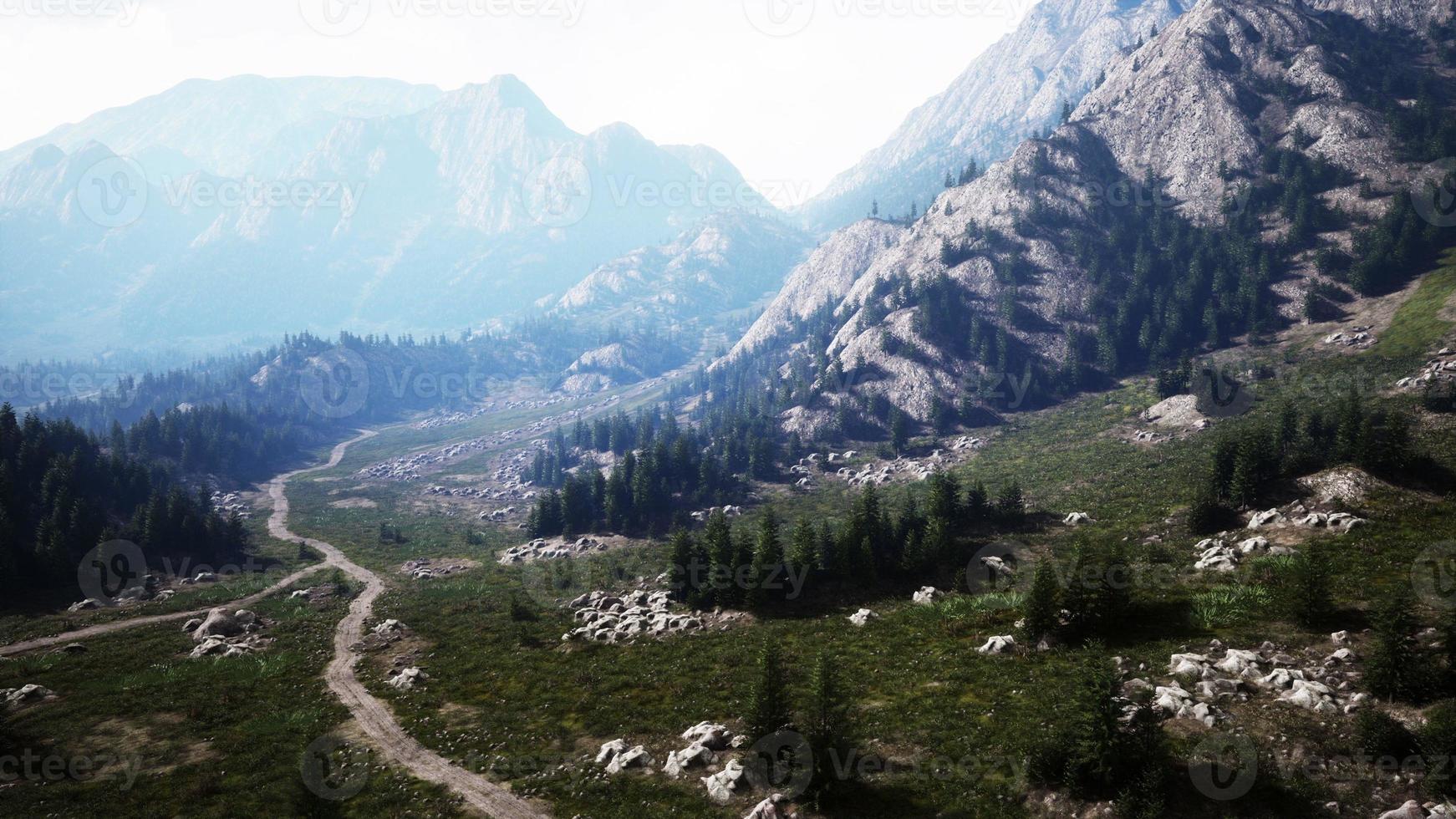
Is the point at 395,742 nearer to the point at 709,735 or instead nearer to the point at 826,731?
the point at 709,735

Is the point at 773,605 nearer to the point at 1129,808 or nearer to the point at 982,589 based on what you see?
the point at 982,589

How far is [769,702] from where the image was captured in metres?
29.9

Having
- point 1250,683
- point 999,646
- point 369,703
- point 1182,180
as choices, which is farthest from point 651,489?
point 1182,180

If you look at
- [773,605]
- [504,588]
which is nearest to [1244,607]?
[773,605]

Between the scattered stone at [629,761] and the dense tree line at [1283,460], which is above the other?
the dense tree line at [1283,460]

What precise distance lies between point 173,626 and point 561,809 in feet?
205

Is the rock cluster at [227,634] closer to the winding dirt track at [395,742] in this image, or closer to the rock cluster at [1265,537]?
the winding dirt track at [395,742]

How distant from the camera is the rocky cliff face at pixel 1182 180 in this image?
517ft

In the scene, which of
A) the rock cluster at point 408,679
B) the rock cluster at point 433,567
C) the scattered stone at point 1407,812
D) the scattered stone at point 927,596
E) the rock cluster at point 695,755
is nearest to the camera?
the scattered stone at point 1407,812

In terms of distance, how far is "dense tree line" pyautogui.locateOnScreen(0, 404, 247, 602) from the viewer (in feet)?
253

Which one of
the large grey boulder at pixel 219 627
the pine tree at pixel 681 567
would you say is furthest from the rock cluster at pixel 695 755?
the large grey boulder at pixel 219 627

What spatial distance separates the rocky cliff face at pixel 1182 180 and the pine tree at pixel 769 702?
138 metres

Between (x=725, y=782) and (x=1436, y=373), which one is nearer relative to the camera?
(x=725, y=782)

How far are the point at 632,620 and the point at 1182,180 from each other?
698ft
